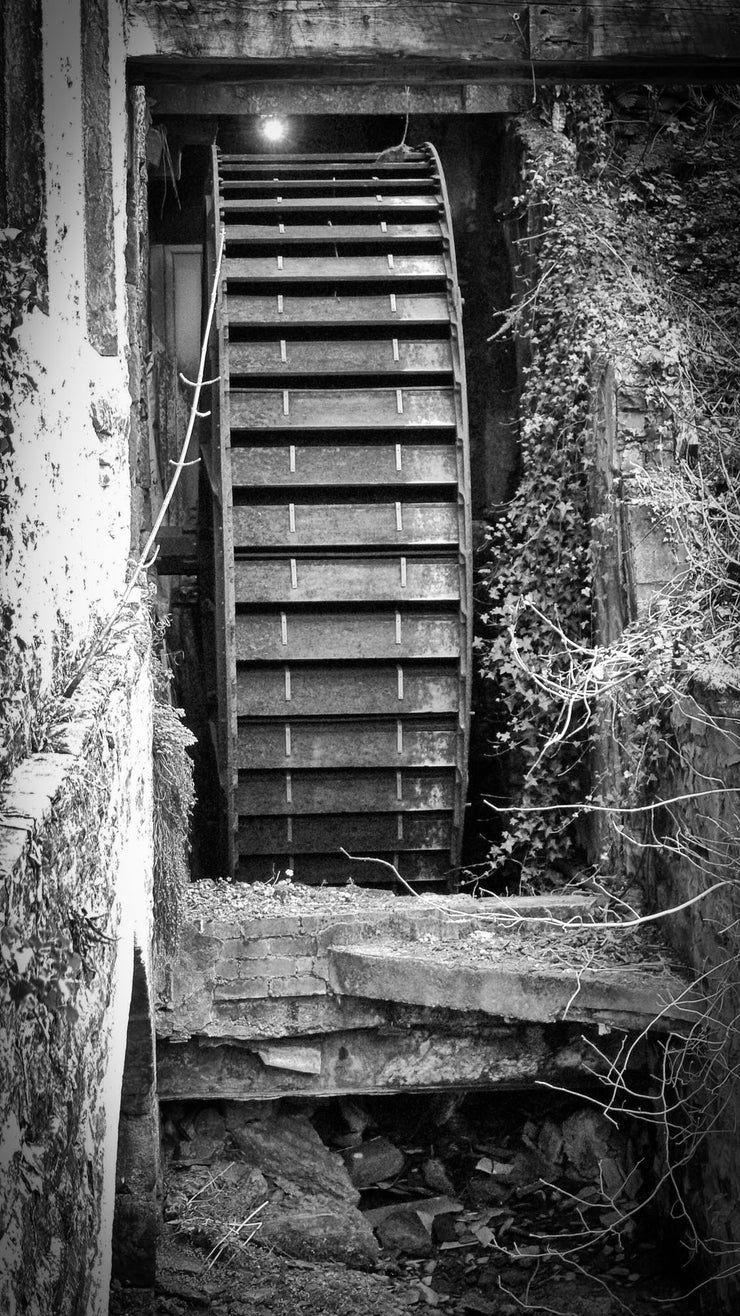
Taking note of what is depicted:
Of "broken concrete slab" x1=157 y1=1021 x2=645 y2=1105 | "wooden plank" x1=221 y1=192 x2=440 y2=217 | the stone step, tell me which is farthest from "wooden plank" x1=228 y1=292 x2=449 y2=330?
"broken concrete slab" x1=157 y1=1021 x2=645 y2=1105

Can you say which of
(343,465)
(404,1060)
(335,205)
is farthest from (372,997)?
(335,205)

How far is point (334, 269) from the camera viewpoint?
19.9 ft

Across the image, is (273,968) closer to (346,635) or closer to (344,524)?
(346,635)

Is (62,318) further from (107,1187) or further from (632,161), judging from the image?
(632,161)

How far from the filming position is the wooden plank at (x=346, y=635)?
18.6 feet

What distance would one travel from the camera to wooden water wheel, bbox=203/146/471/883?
18.6ft

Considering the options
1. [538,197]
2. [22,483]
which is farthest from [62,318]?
[538,197]

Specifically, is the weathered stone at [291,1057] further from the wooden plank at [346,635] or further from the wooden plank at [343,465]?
the wooden plank at [343,465]

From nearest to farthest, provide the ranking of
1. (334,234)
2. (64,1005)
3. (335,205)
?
(64,1005), (334,234), (335,205)

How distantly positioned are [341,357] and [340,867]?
2.50 m

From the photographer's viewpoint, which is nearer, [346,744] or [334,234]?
[346,744]

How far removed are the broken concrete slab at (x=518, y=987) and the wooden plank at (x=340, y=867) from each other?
1.07m

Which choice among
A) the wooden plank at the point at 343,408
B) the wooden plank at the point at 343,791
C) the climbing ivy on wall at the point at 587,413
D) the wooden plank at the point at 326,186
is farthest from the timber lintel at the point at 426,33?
the wooden plank at the point at 343,791

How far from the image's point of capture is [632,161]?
7.19 m
